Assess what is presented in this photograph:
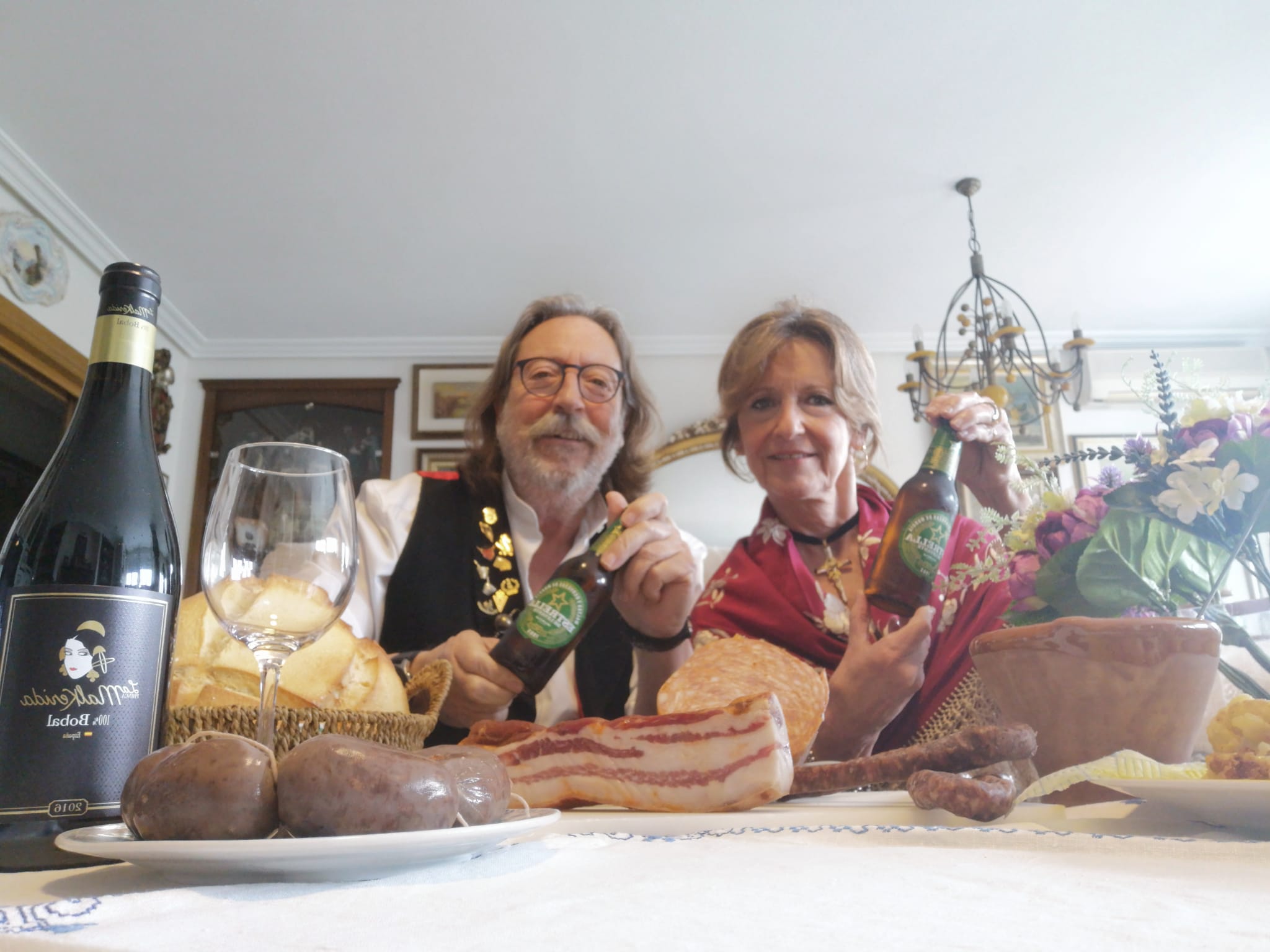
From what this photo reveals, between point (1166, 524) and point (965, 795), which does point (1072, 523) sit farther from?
point (965, 795)

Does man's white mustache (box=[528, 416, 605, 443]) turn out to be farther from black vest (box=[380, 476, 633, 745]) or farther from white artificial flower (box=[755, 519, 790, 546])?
white artificial flower (box=[755, 519, 790, 546])

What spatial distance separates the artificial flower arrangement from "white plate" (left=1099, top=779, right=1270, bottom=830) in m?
0.17

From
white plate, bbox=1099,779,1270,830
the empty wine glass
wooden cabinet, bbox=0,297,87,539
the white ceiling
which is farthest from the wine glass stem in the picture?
wooden cabinet, bbox=0,297,87,539

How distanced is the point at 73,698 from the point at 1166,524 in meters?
0.73

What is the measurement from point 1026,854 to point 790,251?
3269 millimetres

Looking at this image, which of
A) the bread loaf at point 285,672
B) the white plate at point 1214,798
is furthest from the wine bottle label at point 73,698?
the white plate at point 1214,798

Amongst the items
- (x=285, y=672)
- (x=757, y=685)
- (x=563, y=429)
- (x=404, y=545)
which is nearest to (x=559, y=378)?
(x=563, y=429)

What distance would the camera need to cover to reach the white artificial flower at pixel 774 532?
145cm

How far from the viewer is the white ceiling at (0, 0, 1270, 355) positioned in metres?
2.30

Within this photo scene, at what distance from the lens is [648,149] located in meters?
2.80

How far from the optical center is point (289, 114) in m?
2.60

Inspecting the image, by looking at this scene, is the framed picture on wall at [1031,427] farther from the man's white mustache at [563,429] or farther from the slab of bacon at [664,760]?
the slab of bacon at [664,760]

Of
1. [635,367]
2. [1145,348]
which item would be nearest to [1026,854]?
[635,367]

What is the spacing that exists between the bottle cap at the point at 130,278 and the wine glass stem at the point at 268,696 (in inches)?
9.0
